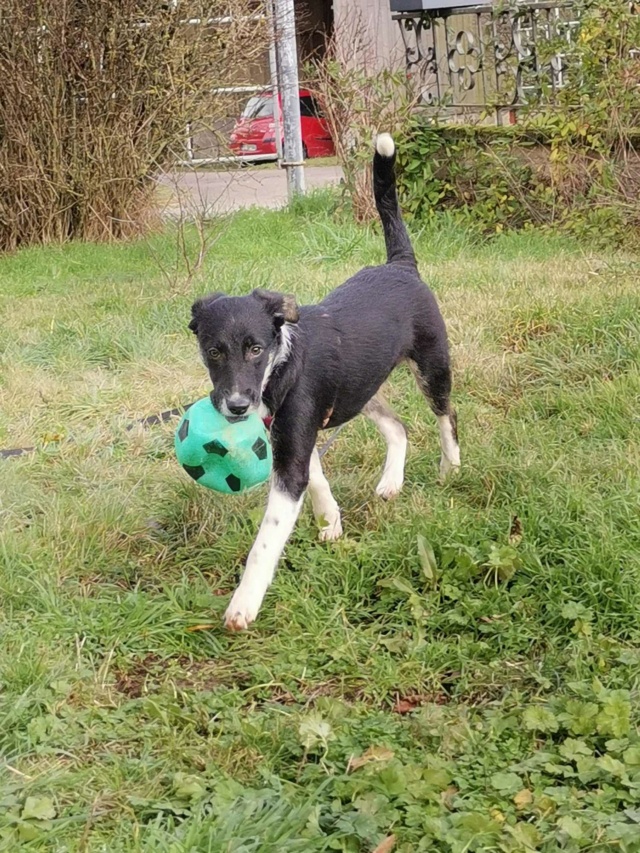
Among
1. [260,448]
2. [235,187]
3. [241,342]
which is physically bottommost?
[235,187]

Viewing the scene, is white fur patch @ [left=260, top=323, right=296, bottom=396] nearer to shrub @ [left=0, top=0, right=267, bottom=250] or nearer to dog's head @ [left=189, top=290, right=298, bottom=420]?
dog's head @ [left=189, top=290, right=298, bottom=420]

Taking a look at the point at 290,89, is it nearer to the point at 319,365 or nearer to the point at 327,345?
the point at 327,345

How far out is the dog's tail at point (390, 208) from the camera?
4.81 metres

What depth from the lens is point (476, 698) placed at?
3.17 m

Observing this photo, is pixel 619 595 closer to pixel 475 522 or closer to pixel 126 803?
pixel 475 522

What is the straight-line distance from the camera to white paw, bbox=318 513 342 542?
4047mm

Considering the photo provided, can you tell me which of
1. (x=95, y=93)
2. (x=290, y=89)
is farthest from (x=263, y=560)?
(x=290, y=89)

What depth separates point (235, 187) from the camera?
1464cm

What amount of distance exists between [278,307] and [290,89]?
8.41 meters

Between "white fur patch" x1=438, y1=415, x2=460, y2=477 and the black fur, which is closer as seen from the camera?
the black fur

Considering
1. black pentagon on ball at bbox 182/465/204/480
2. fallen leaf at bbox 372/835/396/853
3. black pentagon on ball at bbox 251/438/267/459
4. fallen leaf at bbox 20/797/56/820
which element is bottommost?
fallen leaf at bbox 372/835/396/853

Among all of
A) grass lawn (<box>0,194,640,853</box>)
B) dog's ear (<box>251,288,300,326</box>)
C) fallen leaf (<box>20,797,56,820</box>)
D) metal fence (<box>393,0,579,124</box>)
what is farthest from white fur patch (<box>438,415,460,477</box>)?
metal fence (<box>393,0,579,124</box>)

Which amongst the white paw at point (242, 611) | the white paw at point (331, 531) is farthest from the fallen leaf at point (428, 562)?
the white paw at point (242, 611)

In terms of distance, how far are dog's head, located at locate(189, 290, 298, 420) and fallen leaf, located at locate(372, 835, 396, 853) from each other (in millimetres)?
1416
